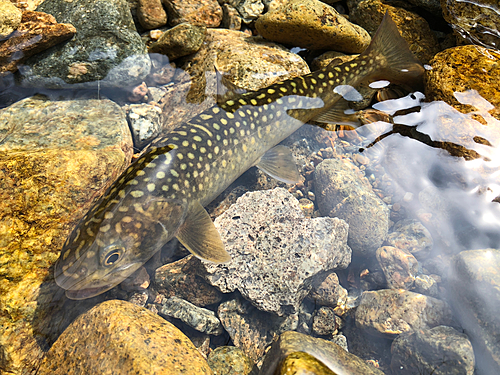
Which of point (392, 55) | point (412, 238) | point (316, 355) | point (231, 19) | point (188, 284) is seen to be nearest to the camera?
point (316, 355)

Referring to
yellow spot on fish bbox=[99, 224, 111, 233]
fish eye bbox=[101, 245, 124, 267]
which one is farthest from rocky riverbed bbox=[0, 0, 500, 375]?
yellow spot on fish bbox=[99, 224, 111, 233]

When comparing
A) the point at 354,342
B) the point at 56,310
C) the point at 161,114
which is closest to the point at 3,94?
the point at 161,114

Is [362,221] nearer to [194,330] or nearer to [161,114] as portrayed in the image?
[194,330]

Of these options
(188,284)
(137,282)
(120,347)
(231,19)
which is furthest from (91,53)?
(120,347)

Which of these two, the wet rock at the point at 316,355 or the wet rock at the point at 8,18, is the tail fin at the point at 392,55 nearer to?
the wet rock at the point at 316,355

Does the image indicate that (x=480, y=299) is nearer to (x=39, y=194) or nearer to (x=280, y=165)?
(x=280, y=165)

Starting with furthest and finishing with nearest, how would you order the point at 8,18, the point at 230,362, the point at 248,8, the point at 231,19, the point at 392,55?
the point at 248,8
the point at 231,19
the point at 392,55
the point at 8,18
the point at 230,362
